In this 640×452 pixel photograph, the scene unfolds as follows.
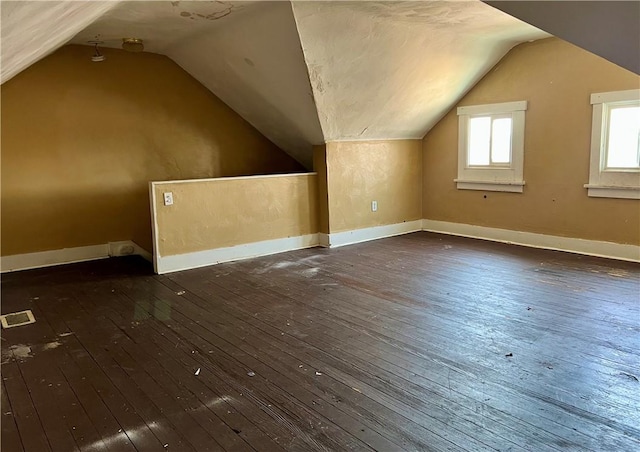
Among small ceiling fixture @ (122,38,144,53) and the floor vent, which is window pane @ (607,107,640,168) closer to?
small ceiling fixture @ (122,38,144,53)

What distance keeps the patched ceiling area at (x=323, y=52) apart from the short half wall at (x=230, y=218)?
817 mm

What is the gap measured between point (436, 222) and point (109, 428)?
5129 mm

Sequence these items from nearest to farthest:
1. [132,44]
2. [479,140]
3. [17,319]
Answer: [17,319] < [132,44] < [479,140]

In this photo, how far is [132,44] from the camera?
496 centimetres

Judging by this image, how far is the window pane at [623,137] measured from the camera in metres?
4.50

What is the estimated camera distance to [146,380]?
2.51 metres

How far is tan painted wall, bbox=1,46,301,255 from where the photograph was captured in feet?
16.1

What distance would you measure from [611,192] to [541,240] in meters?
0.91

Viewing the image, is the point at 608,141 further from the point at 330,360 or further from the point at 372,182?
the point at 330,360

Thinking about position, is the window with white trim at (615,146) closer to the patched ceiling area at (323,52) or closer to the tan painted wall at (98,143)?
the patched ceiling area at (323,52)

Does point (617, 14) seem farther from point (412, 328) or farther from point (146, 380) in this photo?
point (146, 380)

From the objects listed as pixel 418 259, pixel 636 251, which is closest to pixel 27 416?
pixel 418 259

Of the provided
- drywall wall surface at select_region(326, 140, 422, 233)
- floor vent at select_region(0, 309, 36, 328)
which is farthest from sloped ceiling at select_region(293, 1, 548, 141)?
floor vent at select_region(0, 309, 36, 328)

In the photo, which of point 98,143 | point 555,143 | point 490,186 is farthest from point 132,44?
point 555,143
